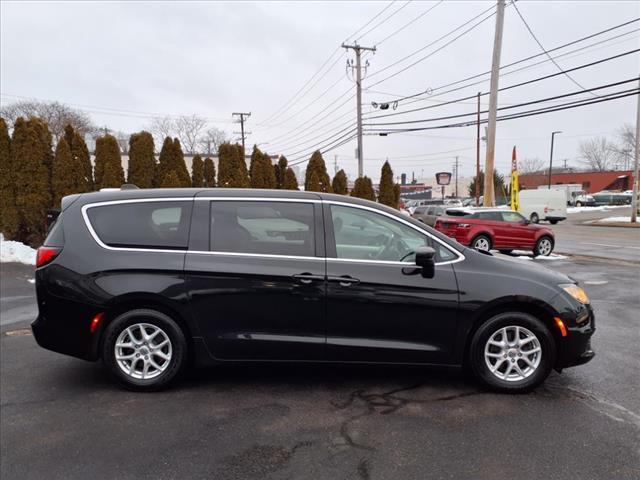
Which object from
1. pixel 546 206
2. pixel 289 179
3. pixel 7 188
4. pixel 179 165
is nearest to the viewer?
pixel 7 188

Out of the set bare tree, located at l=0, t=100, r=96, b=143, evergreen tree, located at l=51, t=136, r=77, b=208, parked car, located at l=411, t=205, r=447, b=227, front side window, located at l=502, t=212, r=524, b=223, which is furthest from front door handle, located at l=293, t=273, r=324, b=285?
bare tree, located at l=0, t=100, r=96, b=143

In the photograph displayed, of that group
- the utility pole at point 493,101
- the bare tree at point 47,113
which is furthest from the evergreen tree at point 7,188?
the bare tree at point 47,113

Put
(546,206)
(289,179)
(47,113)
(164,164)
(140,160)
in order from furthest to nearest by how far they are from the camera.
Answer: (47,113) < (546,206) < (289,179) < (164,164) < (140,160)

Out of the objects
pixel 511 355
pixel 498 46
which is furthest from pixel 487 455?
pixel 498 46

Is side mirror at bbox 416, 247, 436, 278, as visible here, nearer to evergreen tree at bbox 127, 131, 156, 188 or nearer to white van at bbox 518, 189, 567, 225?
evergreen tree at bbox 127, 131, 156, 188

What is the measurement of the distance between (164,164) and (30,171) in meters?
3.55

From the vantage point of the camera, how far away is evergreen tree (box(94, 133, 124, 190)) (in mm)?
12672

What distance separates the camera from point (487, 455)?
9.07 ft

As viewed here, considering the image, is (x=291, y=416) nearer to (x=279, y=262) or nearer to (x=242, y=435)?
(x=242, y=435)

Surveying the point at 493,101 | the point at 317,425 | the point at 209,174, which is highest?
the point at 493,101

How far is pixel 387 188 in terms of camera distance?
15.9 meters

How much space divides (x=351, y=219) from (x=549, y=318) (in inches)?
71.6

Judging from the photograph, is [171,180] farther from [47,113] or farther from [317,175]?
[47,113]

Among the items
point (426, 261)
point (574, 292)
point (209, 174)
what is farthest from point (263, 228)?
point (209, 174)
